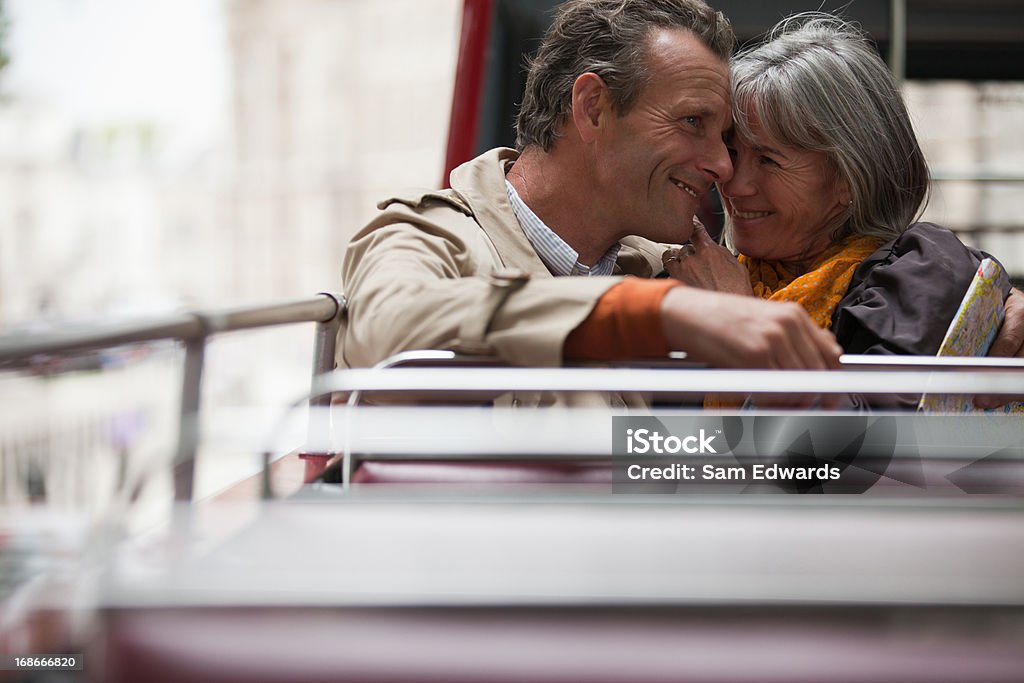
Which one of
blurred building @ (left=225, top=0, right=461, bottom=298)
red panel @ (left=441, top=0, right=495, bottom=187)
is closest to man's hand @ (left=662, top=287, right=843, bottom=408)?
red panel @ (left=441, top=0, right=495, bottom=187)

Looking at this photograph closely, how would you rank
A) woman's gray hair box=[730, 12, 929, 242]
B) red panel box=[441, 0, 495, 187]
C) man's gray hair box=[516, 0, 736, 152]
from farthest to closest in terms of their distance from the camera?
red panel box=[441, 0, 495, 187] < man's gray hair box=[516, 0, 736, 152] < woman's gray hair box=[730, 12, 929, 242]

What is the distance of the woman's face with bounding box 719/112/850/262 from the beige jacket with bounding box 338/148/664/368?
426 millimetres

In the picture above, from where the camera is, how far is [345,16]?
19688 millimetres

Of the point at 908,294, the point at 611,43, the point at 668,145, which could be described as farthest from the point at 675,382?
the point at 611,43

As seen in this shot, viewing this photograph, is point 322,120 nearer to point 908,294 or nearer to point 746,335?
point 908,294

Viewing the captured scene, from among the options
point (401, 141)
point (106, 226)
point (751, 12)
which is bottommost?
point (106, 226)

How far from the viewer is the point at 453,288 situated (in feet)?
4.99

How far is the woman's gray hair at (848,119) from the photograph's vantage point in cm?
194

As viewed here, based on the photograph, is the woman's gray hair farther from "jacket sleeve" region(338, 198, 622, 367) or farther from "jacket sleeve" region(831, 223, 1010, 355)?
"jacket sleeve" region(338, 198, 622, 367)

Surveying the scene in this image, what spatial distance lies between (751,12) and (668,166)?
4.63ft

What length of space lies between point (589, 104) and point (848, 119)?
56 centimetres

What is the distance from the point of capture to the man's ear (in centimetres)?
222

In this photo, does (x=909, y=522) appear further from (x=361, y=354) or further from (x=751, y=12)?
(x=751, y=12)

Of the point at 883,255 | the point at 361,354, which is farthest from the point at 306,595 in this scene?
the point at 883,255
